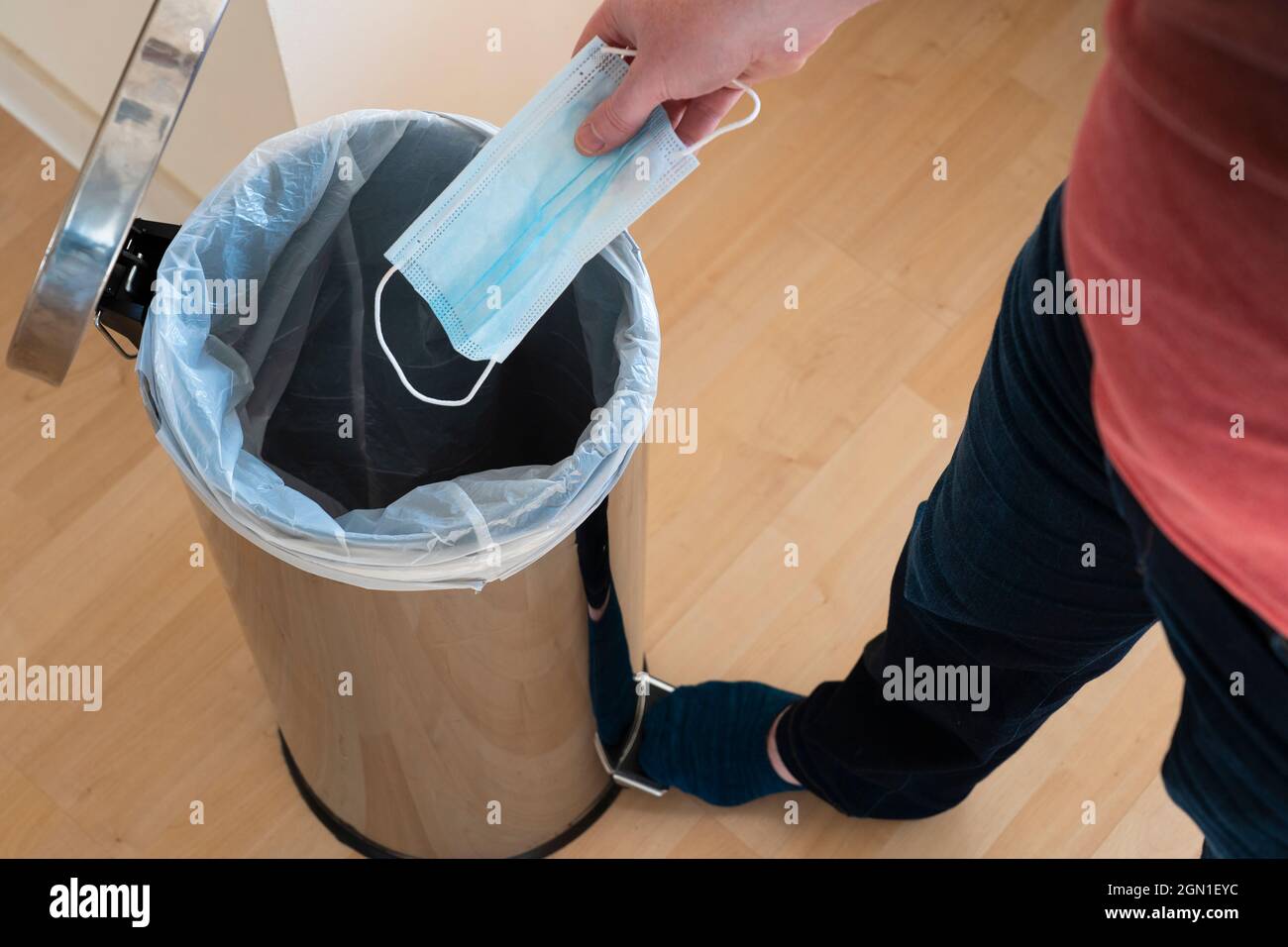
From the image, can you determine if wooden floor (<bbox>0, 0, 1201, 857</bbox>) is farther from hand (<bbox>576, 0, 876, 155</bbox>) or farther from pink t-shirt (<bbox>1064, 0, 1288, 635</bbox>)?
pink t-shirt (<bbox>1064, 0, 1288, 635</bbox>)

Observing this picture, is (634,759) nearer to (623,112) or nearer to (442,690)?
(442,690)

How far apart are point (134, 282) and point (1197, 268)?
51 cm

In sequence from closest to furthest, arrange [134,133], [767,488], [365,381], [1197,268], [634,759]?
1. [1197,268]
2. [134,133]
3. [365,381]
4. [634,759]
5. [767,488]

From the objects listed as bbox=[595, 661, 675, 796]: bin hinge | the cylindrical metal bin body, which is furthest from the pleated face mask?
bbox=[595, 661, 675, 796]: bin hinge

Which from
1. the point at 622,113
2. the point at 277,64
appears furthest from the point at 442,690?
the point at 277,64

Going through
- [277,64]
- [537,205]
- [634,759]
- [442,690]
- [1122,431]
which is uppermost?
[277,64]

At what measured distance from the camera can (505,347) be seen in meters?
0.76

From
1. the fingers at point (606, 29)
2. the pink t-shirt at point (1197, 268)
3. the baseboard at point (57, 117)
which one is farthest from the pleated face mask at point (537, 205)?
the baseboard at point (57, 117)

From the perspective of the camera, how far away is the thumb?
26.0 inches

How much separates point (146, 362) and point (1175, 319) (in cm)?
49

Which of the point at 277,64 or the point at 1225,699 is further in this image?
the point at 277,64

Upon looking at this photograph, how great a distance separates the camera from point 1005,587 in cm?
73

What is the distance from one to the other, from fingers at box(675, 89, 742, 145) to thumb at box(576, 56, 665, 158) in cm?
4
